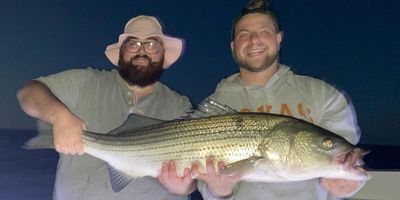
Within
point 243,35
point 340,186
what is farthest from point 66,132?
point 340,186

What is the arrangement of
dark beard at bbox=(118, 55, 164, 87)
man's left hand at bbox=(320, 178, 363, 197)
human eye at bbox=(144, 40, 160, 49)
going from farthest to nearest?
human eye at bbox=(144, 40, 160, 49), dark beard at bbox=(118, 55, 164, 87), man's left hand at bbox=(320, 178, 363, 197)

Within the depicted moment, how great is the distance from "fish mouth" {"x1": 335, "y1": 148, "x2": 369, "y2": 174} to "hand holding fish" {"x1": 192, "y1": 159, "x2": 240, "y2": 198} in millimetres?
755

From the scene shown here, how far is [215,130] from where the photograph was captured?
3.62 m

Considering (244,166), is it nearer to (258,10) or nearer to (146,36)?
(258,10)

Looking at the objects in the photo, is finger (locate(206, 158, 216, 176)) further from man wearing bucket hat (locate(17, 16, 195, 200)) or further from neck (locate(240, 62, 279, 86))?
neck (locate(240, 62, 279, 86))

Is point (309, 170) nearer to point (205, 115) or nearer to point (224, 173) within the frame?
point (224, 173)

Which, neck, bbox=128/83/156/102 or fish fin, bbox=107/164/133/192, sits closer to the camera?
fish fin, bbox=107/164/133/192

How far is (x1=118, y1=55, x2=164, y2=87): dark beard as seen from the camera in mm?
4453

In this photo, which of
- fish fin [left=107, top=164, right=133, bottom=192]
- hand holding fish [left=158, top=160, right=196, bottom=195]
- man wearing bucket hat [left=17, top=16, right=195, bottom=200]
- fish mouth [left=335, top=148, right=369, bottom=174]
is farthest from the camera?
man wearing bucket hat [left=17, top=16, right=195, bottom=200]

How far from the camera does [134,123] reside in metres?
4.09

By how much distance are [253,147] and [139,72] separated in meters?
1.54

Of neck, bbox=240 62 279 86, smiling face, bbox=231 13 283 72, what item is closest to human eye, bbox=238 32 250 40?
smiling face, bbox=231 13 283 72

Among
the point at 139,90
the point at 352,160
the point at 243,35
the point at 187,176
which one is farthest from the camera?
the point at 139,90

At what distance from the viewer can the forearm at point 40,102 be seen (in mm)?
3801
